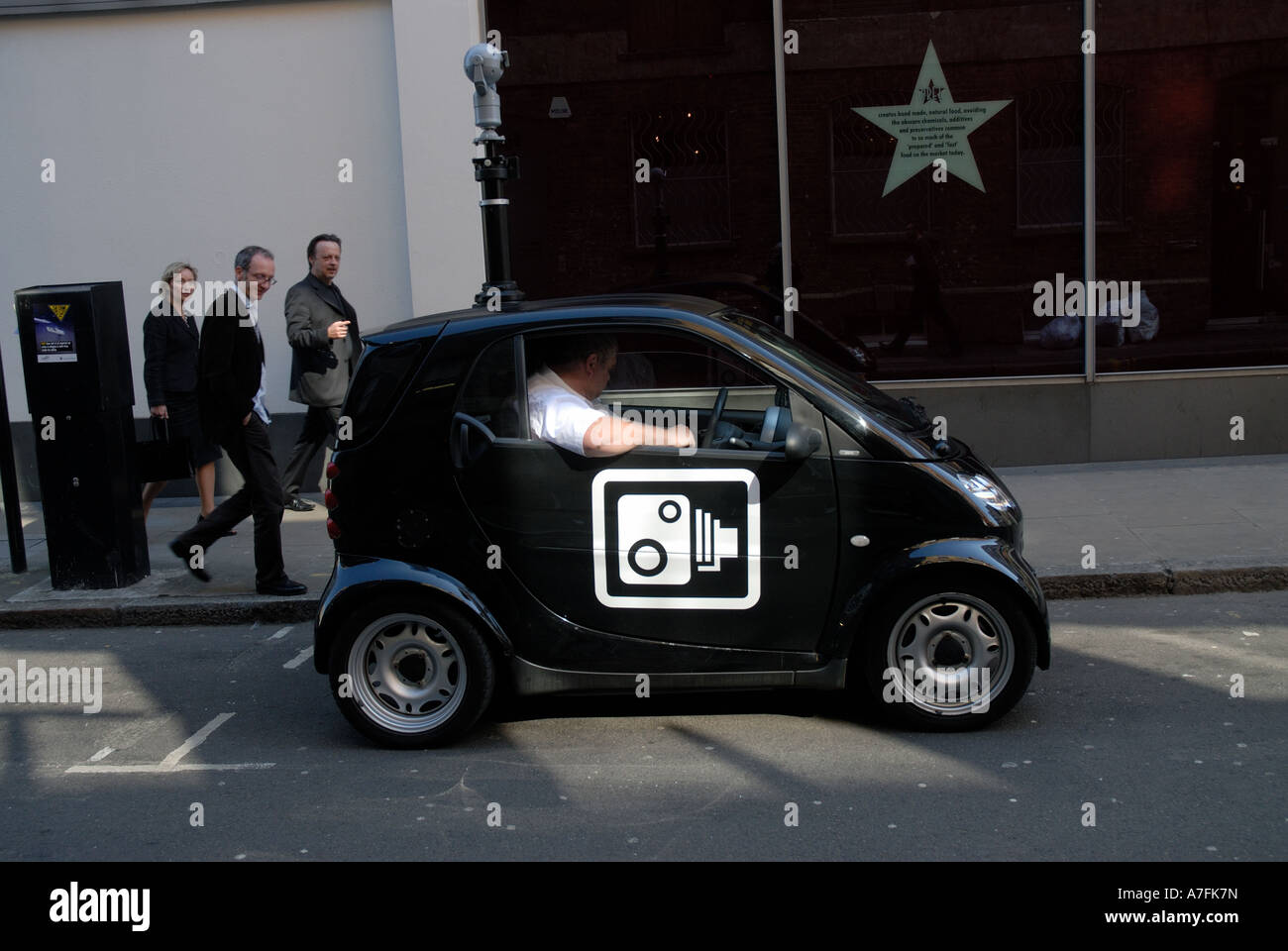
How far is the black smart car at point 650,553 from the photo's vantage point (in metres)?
5.33

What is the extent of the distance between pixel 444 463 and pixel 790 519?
56.1 inches

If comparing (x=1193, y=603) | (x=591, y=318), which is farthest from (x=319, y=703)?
(x=1193, y=603)

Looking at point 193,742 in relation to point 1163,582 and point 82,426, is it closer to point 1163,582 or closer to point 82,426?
point 82,426

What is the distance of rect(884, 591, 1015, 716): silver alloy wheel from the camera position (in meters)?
5.34

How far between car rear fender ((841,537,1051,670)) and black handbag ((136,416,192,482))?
4.90 m

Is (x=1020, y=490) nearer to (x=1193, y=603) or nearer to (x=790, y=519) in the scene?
(x=1193, y=603)

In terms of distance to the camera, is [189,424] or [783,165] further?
[783,165]

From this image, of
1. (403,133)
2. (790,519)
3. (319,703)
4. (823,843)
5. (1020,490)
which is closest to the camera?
(823,843)

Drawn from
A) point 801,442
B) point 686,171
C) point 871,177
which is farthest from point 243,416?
point 871,177

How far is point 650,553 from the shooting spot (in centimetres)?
538

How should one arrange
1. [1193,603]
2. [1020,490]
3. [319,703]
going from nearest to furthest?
[319,703] → [1193,603] → [1020,490]

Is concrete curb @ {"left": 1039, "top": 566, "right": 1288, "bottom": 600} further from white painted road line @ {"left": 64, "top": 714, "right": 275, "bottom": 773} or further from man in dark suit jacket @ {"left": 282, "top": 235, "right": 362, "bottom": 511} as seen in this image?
man in dark suit jacket @ {"left": 282, "top": 235, "right": 362, "bottom": 511}

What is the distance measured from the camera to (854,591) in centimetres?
534

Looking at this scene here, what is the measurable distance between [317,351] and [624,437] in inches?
188
